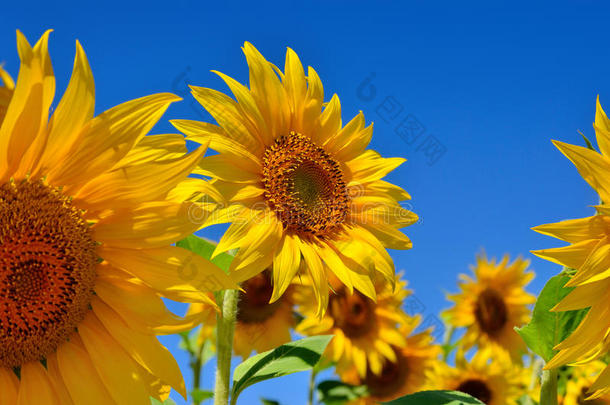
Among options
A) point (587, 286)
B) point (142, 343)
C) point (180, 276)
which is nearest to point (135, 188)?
point (180, 276)

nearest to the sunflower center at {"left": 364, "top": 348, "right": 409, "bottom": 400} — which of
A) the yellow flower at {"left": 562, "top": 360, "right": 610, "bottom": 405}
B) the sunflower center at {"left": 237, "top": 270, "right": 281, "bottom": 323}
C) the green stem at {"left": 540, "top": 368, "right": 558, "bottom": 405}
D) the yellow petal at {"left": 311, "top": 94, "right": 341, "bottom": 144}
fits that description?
the sunflower center at {"left": 237, "top": 270, "right": 281, "bottom": 323}

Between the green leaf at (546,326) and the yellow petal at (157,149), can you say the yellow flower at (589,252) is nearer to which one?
the green leaf at (546,326)

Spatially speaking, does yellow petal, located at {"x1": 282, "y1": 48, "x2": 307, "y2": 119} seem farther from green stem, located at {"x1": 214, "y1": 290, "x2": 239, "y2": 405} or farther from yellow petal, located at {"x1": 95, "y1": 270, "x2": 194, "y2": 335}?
yellow petal, located at {"x1": 95, "y1": 270, "x2": 194, "y2": 335}

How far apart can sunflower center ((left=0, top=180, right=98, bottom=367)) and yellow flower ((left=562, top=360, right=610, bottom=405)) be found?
11.4ft

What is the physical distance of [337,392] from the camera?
437cm

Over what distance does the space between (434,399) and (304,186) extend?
108 centimetres

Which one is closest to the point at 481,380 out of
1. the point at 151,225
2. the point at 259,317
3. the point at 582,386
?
the point at 582,386

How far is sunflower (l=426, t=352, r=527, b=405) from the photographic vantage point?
4.97 metres

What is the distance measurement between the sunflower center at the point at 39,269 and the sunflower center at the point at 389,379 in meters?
3.18

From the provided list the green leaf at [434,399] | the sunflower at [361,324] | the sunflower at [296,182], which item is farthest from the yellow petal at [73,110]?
the sunflower at [361,324]

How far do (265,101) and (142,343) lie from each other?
3.44ft

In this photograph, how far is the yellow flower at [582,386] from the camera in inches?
168

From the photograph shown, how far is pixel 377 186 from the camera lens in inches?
106

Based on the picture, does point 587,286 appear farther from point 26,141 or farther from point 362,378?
point 362,378
